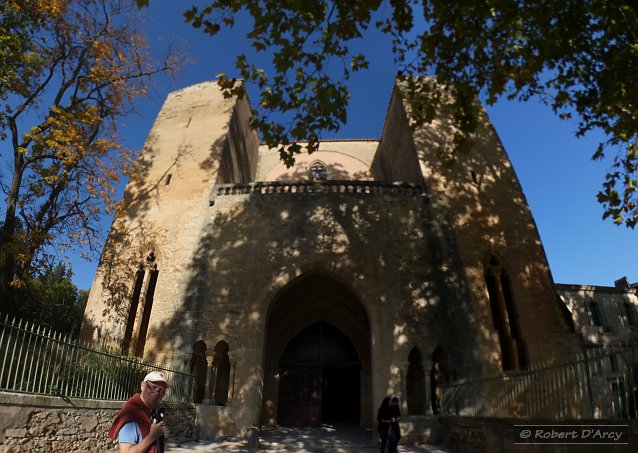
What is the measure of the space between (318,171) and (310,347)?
8.82 m

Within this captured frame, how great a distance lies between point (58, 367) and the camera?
5.98 metres

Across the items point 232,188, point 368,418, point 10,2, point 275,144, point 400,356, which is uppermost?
point 10,2

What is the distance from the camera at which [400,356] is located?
34.7ft

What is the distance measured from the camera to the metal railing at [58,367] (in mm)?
5336

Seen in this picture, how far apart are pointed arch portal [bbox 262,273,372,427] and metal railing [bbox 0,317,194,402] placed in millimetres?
5882

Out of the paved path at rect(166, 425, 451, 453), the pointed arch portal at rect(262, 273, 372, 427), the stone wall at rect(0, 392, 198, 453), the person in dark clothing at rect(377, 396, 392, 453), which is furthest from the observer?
the pointed arch portal at rect(262, 273, 372, 427)

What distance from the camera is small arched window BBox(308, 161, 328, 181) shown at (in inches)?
798

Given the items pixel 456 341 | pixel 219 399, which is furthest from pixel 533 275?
pixel 219 399

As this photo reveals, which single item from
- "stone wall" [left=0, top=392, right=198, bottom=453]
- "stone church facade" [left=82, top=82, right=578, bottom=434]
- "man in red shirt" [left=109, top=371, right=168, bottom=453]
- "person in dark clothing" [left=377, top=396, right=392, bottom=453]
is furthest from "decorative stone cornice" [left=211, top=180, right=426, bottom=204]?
"man in red shirt" [left=109, top=371, right=168, bottom=453]

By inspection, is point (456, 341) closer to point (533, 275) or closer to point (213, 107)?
point (533, 275)

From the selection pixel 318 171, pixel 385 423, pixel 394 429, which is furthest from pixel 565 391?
pixel 318 171

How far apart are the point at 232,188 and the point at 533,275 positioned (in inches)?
356

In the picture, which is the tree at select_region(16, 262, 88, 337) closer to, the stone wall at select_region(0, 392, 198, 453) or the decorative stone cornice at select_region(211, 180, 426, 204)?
the decorative stone cornice at select_region(211, 180, 426, 204)

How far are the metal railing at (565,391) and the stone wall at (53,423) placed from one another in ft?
22.2
